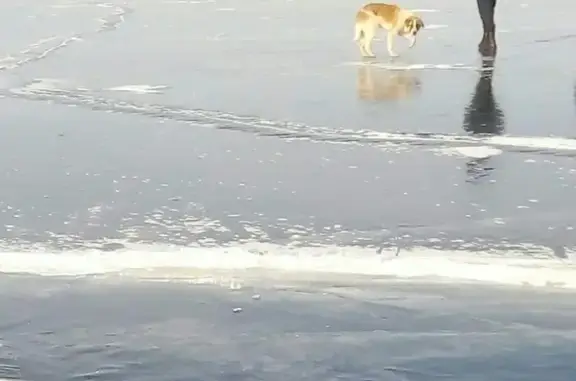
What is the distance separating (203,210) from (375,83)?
205 inches

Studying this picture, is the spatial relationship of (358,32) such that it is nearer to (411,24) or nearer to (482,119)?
(411,24)

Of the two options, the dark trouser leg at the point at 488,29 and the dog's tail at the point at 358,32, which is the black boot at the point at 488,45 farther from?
the dog's tail at the point at 358,32

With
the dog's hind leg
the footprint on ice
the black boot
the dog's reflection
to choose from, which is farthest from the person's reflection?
the footprint on ice

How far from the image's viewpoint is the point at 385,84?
1052 centimetres

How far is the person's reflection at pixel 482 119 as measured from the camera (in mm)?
6640

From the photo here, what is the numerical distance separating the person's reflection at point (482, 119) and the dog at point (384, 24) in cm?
287

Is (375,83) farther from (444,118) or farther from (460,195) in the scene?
(460,195)

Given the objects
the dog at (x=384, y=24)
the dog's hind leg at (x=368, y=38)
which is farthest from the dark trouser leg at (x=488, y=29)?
the dog's hind leg at (x=368, y=38)

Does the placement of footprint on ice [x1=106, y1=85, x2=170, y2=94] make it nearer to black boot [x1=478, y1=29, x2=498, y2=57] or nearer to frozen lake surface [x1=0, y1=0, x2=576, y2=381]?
frozen lake surface [x1=0, y1=0, x2=576, y2=381]

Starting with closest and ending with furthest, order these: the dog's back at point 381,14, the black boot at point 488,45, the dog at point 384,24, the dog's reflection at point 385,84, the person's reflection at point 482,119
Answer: the person's reflection at point 482,119
the dog's reflection at point 385,84
the black boot at point 488,45
the dog at point 384,24
the dog's back at point 381,14

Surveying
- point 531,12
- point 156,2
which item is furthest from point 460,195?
point 156,2

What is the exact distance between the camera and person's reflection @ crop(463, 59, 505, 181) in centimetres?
664

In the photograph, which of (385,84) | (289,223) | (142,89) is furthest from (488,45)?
(289,223)

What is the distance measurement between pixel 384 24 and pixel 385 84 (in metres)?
2.93
